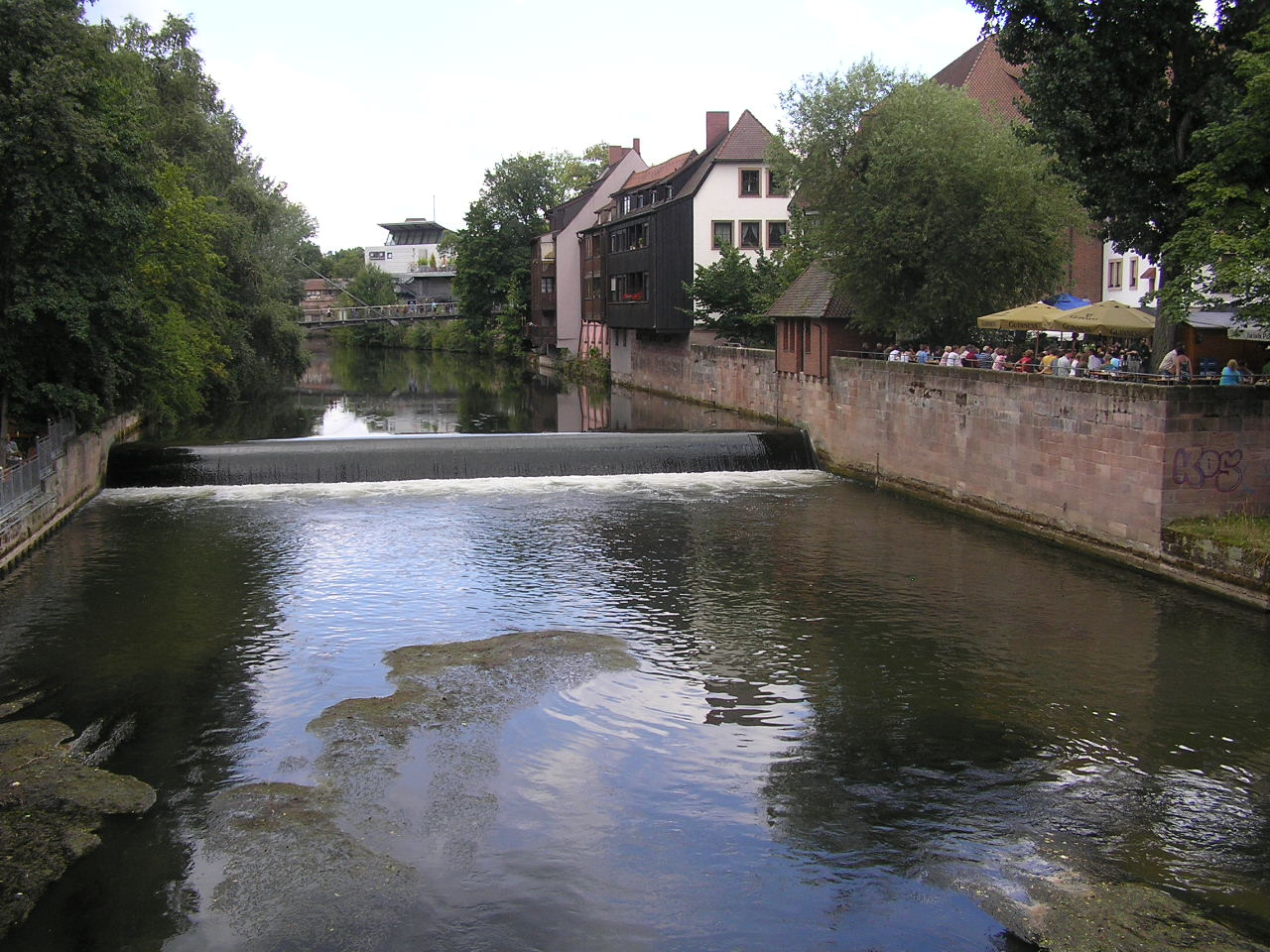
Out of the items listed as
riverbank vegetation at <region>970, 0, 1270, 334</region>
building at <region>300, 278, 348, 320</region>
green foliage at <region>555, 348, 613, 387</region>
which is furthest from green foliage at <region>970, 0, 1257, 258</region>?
building at <region>300, 278, 348, 320</region>

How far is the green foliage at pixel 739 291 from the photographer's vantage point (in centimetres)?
4962

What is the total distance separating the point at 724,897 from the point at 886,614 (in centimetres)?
939

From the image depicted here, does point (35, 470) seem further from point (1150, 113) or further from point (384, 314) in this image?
point (384, 314)

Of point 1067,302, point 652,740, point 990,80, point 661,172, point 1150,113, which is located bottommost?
point 652,740

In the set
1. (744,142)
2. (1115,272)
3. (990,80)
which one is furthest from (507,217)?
(1115,272)

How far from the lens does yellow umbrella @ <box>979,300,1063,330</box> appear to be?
86.9 feet

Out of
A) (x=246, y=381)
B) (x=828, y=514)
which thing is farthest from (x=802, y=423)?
(x=246, y=381)

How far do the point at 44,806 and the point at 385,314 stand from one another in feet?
346

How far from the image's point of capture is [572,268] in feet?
249

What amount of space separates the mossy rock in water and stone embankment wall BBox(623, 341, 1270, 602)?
1650cm

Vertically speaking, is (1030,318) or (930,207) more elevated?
(930,207)

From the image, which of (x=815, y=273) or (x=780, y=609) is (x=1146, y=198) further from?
(x=815, y=273)

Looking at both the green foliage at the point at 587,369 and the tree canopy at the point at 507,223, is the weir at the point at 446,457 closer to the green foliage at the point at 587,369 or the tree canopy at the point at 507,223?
the green foliage at the point at 587,369

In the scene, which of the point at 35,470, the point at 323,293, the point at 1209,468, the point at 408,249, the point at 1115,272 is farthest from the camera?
the point at 408,249
